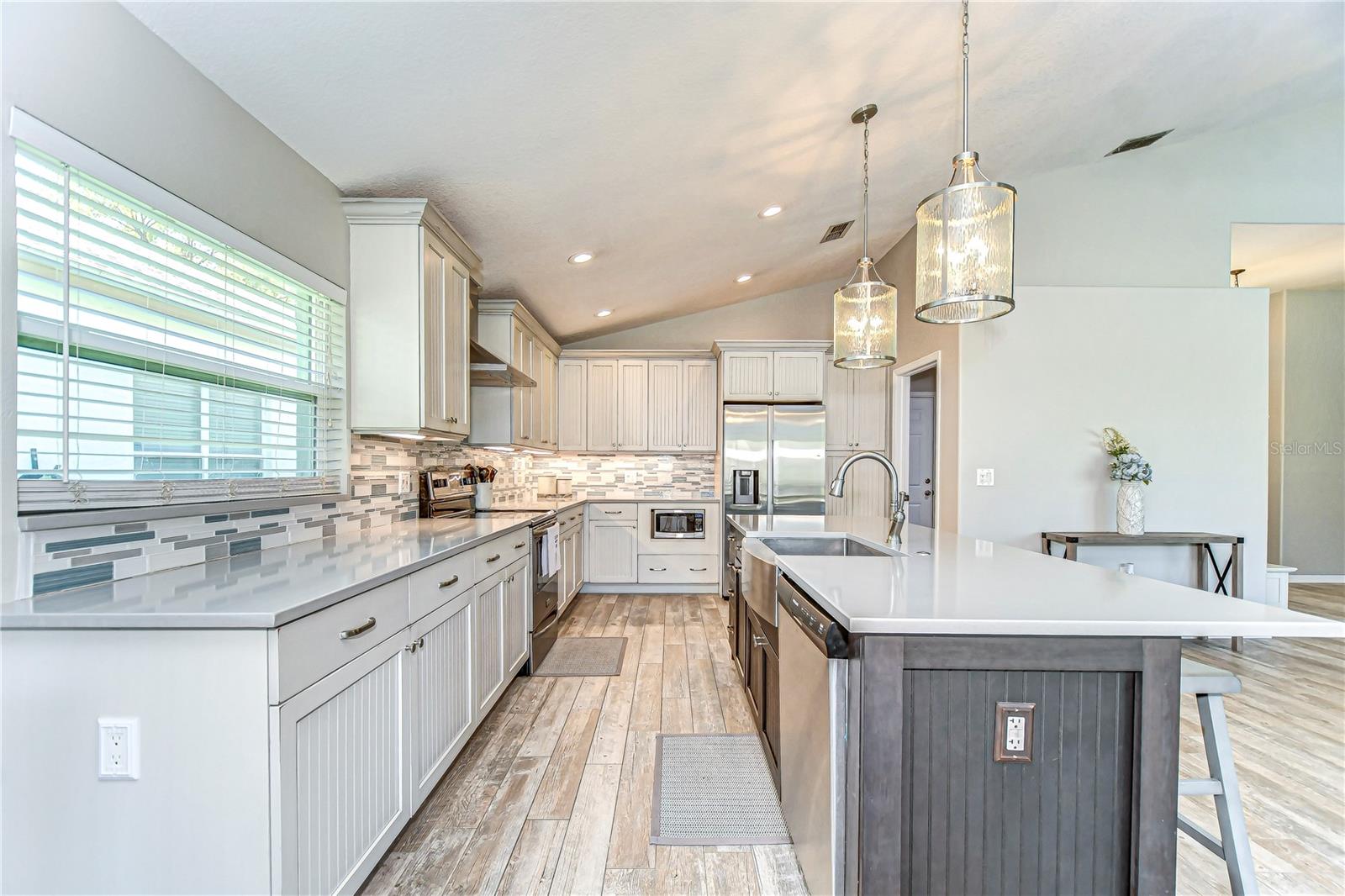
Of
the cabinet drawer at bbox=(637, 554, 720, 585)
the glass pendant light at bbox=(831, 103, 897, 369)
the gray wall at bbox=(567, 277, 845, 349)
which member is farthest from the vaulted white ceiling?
the cabinet drawer at bbox=(637, 554, 720, 585)

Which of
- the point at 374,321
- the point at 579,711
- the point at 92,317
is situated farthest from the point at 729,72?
the point at 579,711

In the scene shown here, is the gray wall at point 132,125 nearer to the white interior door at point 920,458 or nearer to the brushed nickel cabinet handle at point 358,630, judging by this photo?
the brushed nickel cabinet handle at point 358,630

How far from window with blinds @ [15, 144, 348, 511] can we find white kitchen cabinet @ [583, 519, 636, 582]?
3104 mm

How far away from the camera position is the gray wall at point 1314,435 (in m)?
5.84

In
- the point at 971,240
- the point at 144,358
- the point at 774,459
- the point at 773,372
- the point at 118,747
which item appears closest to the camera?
the point at 118,747

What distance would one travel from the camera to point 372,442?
2729 mm

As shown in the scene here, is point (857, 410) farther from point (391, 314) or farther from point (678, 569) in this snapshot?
point (391, 314)

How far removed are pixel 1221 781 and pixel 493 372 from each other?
356 centimetres

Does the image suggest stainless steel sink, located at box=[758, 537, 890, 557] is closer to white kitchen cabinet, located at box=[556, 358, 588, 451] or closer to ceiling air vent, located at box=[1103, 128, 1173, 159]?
white kitchen cabinet, located at box=[556, 358, 588, 451]

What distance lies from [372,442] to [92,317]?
136cm

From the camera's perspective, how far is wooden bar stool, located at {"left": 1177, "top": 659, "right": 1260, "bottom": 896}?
1.43 m

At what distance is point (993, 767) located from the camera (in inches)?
48.9

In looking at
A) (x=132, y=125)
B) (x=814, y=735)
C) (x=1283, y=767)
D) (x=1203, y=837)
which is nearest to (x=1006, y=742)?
(x=814, y=735)

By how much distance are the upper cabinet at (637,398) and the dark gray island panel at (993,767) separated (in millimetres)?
4345
